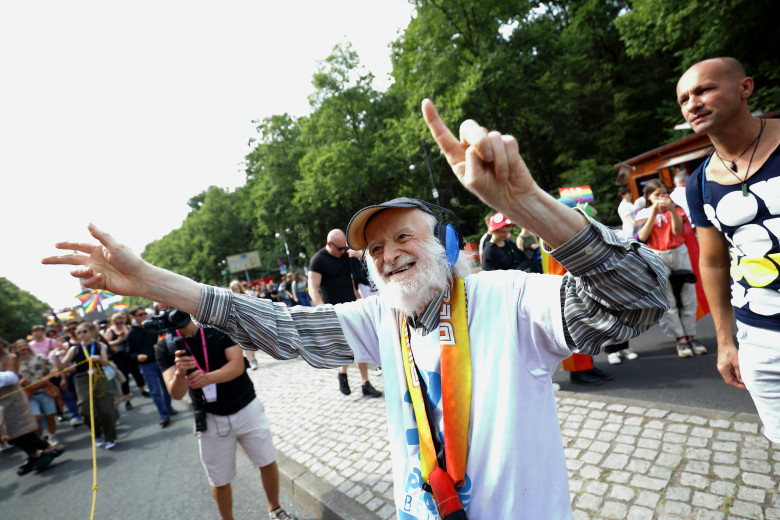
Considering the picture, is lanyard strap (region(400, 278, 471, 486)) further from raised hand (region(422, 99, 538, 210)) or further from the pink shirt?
the pink shirt

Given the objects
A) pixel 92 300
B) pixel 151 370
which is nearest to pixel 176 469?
pixel 151 370

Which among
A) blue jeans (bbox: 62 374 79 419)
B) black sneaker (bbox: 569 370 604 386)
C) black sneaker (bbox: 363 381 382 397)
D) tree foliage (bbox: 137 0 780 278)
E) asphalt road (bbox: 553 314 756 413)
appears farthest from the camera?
tree foliage (bbox: 137 0 780 278)

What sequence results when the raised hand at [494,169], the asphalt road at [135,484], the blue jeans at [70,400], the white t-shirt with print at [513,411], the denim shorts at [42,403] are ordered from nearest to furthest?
the raised hand at [494,169] < the white t-shirt with print at [513,411] < the asphalt road at [135,484] < the denim shorts at [42,403] < the blue jeans at [70,400]

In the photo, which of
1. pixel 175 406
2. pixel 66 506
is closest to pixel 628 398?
pixel 66 506

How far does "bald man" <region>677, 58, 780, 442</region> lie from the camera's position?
177cm

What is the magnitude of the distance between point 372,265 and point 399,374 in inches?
20.3

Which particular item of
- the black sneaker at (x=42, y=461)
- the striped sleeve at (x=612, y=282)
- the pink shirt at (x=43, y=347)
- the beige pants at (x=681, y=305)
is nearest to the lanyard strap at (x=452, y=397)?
the striped sleeve at (x=612, y=282)

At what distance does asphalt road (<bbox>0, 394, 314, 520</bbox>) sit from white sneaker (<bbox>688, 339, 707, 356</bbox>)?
15.6 feet

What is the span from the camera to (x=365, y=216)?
6.10 feet

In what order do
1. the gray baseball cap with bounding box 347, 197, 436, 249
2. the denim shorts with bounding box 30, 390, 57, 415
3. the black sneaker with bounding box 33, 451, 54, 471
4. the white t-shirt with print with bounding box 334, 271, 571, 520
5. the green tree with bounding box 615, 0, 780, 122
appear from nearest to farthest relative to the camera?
the white t-shirt with print with bounding box 334, 271, 571, 520, the gray baseball cap with bounding box 347, 197, 436, 249, the black sneaker with bounding box 33, 451, 54, 471, the denim shorts with bounding box 30, 390, 57, 415, the green tree with bounding box 615, 0, 780, 122

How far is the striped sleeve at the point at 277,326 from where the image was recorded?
1.70 m

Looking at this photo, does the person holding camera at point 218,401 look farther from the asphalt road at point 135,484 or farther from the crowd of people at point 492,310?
the crowd of people at point 492,310

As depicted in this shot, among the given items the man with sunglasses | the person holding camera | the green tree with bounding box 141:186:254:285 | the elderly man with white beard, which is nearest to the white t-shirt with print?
the elderly man with white beard

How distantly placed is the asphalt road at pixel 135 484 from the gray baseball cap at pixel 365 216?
3.07m
